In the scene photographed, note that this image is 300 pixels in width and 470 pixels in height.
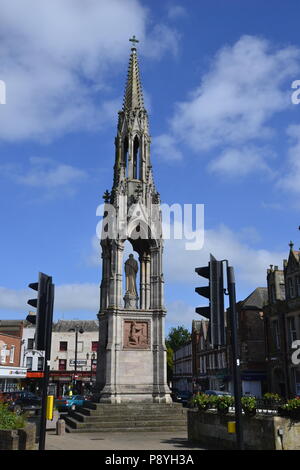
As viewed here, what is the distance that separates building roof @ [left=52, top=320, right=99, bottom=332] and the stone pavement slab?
4785cm

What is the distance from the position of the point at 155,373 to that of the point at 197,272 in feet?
50.1

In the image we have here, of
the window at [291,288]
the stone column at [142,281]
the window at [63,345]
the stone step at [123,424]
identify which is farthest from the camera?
the window at [63,345]

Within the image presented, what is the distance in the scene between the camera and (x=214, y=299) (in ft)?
25.0

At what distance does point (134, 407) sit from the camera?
20.6 m

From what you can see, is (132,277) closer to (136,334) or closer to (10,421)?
(136,334)

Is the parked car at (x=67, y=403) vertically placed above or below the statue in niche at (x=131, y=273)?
below

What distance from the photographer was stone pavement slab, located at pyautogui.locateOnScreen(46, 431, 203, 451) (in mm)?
14039

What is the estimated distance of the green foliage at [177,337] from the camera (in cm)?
9150

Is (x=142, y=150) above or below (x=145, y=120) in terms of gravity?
below

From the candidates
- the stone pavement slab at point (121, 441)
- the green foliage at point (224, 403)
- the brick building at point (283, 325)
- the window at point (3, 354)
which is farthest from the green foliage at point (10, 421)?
the window at point (3, 354)

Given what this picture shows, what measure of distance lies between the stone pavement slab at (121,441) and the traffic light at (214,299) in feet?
26.0

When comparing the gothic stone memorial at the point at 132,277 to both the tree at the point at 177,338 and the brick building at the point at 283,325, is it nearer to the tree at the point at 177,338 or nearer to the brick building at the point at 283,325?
the brick building at the point at 283,325
